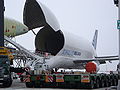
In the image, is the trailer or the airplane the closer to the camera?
the trailer

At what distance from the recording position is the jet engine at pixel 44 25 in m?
30.2

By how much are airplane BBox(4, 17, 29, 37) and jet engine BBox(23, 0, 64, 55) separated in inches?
255

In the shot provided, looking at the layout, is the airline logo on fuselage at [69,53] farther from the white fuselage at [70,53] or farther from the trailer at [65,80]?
the trailer at [65,80]

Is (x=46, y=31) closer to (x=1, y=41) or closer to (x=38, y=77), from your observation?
(x=1, y=41)

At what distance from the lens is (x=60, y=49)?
3556 cm

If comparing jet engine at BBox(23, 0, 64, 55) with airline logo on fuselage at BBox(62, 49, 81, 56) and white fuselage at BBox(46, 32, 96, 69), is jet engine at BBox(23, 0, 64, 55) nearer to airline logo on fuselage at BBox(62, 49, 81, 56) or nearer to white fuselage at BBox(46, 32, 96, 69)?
airline logo on fuselage at BBox(62, 49, 81, 56)

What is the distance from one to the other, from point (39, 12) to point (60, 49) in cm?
677

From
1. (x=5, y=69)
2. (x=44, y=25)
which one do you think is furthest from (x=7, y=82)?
(x=44, y=25)

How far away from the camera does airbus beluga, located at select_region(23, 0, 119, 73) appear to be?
30.2 metres

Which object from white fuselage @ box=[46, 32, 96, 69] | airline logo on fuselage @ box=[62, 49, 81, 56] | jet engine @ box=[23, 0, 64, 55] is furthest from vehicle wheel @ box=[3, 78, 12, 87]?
airline logo on fuselage @ box=[62, 49, 81, 56]

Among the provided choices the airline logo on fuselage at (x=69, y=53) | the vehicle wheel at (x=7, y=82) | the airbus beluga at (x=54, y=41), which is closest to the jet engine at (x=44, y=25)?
the airbus beluga at (x=54, y=41)

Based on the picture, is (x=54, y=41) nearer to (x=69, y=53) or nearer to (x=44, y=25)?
(x=69, y=53)

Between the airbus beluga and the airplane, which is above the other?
the airplane

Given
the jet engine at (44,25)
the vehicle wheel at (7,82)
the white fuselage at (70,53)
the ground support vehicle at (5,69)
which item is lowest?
the vehicle wheel at (7,82)
